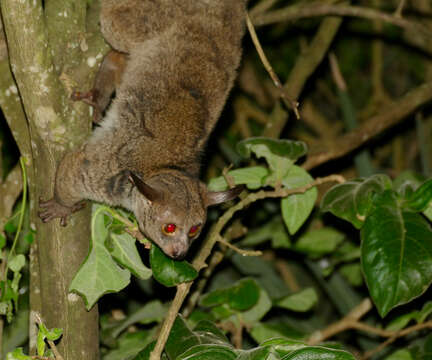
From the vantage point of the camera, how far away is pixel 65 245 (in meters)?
2.75

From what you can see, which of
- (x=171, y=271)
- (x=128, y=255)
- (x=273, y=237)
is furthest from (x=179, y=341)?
(x=273, y=237)

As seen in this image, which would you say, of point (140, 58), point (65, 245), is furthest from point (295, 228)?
point (140, 58)

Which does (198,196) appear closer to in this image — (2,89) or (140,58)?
(140,58)

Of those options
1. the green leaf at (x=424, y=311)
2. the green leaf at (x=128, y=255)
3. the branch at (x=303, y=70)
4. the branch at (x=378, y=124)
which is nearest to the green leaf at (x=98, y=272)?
the green leaf at (x=128, y=255)

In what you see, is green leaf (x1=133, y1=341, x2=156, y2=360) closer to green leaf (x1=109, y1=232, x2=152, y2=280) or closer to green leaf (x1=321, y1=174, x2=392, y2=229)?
green leaf (x1=109, y1=232, x2=152, y2=280)

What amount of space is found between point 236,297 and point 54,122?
1.40 metres

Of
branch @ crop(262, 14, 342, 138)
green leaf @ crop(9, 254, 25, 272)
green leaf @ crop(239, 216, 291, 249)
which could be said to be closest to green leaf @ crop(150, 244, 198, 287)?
green leaf @ crop(9, 254, 25, 272)

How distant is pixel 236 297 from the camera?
133 inches

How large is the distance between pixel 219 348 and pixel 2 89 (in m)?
1.78

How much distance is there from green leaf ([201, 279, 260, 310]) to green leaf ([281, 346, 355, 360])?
4.58 ft

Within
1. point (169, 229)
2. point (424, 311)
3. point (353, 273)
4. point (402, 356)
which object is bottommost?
point (353, 273)

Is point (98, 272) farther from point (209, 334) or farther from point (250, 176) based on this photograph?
point (250, 176)

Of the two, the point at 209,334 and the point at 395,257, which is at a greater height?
the point at 395,257

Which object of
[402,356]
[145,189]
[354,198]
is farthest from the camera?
[402,356]
